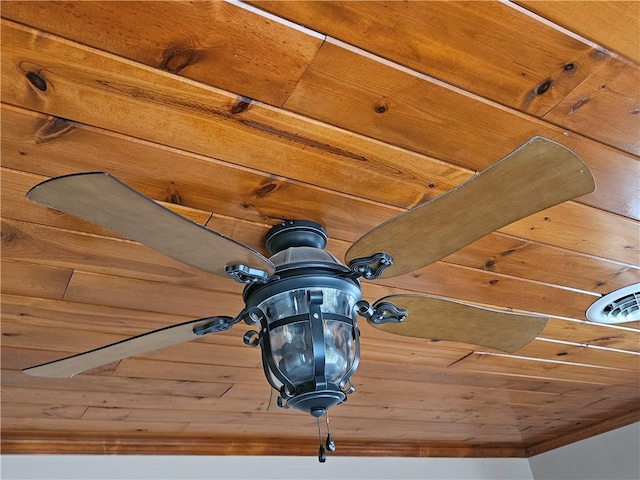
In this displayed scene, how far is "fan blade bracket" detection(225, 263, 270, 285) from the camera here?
2.84 feet

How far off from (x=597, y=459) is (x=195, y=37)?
9.41ft

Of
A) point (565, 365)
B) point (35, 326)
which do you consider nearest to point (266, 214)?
point (35, 326)

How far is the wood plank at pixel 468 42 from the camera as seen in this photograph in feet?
2.64

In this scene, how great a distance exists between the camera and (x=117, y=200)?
0.70 m

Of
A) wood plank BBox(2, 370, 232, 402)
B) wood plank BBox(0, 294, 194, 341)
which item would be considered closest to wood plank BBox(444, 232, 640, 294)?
wood plank BBox(0, 294, 194, 341)

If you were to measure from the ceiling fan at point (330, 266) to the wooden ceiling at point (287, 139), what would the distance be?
7.8 inches

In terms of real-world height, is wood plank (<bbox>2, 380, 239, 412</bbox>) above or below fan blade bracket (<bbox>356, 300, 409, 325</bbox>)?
above

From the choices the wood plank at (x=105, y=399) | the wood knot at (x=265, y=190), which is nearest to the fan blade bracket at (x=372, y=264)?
the wood knot at (x=265, y=190)

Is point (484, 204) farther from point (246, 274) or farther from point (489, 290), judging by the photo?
point (489, 290)

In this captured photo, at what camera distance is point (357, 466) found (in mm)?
2686

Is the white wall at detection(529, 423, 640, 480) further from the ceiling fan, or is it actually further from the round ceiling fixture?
the ceiling fan

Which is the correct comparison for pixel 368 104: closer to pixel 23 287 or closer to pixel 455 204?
pixel 455 204

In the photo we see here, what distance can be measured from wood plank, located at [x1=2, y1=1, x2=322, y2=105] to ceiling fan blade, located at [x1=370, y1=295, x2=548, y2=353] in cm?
40

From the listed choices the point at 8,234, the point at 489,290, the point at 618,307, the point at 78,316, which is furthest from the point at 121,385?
the point at 618,307
